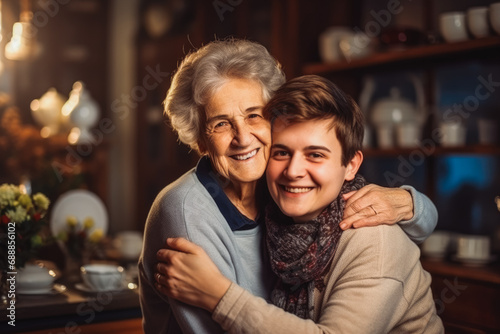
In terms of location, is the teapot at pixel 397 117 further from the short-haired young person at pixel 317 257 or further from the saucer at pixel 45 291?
the saucer at pixel 45 291

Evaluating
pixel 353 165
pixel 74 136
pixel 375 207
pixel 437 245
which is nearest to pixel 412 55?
pixel 437 245

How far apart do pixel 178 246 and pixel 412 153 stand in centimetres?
198

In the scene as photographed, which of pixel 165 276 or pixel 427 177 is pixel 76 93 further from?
pixel 165 276

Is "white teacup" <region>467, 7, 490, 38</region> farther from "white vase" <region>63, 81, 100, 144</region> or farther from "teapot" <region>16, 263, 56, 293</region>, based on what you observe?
"white vase" <region>63, 81, 100, 144</region>

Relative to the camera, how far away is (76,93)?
185 inches

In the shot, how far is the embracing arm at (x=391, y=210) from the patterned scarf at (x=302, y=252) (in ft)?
0.11

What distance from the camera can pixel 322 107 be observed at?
1572mm

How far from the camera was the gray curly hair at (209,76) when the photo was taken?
1.77 metres

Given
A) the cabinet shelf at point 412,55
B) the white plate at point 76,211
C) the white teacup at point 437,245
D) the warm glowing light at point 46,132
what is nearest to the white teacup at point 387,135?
the cabinet shelf at point 412,55

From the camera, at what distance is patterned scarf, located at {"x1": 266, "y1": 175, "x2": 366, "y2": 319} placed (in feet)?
5.24

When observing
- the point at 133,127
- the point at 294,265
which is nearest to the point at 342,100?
the point at 294,265

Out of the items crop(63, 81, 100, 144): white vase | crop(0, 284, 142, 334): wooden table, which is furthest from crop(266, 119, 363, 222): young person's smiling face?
crop(63, 81, 100, 144): white vase

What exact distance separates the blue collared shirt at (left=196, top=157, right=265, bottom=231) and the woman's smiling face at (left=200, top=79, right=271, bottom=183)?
5 centimetres

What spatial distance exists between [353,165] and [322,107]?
230mm
